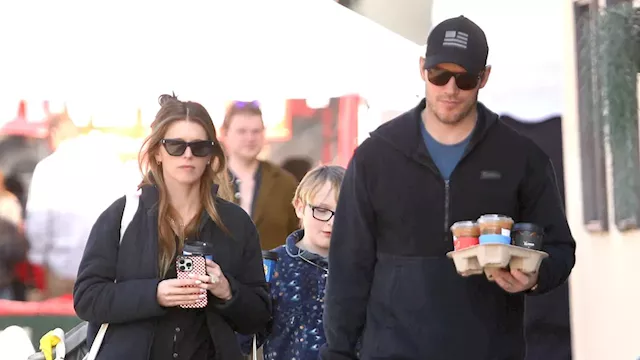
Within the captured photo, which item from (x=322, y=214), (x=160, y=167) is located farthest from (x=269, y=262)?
(x=160, y=167)

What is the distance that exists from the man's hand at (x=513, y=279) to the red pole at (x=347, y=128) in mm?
4080

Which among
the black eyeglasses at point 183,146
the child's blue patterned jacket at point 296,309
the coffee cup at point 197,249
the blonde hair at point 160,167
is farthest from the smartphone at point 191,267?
the child's blue patterned jacket at point 296,309

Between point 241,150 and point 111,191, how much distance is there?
1.67 meters

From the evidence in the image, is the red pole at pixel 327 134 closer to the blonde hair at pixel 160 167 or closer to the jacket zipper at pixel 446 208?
the blonde hair at pixel 160 167

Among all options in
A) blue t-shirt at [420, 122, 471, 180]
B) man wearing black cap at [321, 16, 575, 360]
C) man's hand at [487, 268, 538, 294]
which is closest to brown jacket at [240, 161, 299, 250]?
man wearing black cap at [321, 16, 575, 360]

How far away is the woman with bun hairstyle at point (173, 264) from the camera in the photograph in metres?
2.78

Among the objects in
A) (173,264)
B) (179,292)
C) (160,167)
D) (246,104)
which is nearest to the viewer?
(179,292)

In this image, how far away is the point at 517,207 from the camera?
8.00 feet

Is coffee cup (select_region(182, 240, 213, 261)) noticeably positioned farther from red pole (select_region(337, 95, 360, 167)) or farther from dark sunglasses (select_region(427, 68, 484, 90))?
red pole (select_region(337, 95, 360, 167))

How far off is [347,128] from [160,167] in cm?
340

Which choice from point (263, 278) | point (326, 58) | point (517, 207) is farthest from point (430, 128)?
point (326, 58)

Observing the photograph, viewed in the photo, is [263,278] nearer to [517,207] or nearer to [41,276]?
[517,207]

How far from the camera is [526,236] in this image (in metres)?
2.23

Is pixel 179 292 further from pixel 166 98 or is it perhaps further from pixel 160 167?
pixel 166 98
